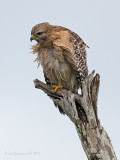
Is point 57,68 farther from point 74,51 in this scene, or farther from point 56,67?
point 74,51

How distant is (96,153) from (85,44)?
3432 mm

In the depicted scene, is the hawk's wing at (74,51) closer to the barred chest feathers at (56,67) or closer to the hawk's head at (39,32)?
the barred chest feathers at (56,67)

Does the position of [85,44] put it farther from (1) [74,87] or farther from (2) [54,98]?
(2) [54,98]

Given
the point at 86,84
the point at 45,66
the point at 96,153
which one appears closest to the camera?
the point at 96,153

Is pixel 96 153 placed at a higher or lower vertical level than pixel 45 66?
lower

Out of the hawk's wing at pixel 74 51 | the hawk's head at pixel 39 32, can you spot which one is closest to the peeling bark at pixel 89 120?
the hawk's wing at pixel 74 51

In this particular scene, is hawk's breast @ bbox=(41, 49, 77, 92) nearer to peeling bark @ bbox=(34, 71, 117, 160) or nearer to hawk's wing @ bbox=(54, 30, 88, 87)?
hawk's wing @ bbox=(54, 30, 88, 87)

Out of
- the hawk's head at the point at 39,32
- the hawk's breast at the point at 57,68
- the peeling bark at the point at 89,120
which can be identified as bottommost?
the peeling bark at the point at 89,120

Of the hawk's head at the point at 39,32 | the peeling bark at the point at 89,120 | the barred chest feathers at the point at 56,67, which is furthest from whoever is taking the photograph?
the barred chest feathers at the point at 56,67

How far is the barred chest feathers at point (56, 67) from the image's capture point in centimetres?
855

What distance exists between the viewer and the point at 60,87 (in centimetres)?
862

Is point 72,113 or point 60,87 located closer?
point 72,113

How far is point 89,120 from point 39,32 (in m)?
2.77

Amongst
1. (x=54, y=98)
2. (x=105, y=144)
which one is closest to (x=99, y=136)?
(x=105, y=144)
